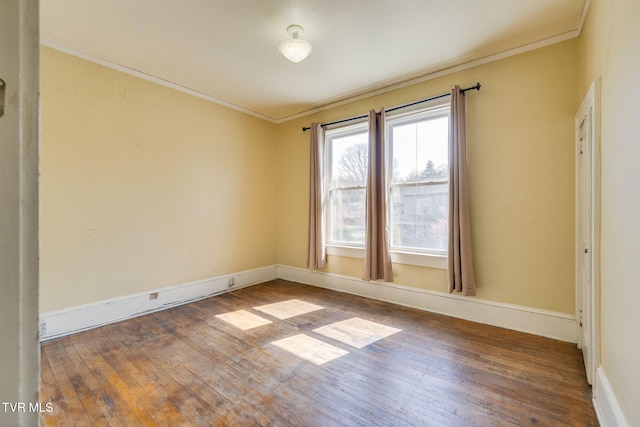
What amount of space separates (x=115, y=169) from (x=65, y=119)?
616 mm

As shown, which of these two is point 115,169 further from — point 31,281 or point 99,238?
point 31,281

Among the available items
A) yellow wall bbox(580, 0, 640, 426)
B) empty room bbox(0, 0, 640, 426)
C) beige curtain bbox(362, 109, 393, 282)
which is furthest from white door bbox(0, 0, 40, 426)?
beige curtain bbox(362, 109, 393, 282)

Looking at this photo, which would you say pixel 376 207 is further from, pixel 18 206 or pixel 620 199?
pixel 18 206

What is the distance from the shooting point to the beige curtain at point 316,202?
14.5 feet

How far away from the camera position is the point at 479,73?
3162mm

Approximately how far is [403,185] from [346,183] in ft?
3.08

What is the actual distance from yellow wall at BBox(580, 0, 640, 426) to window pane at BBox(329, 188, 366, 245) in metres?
2.66

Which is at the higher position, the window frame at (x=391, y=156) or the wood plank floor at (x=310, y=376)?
the window frame at (x=391, y=156)

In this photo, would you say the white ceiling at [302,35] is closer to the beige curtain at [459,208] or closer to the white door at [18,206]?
the beige curtain at [459,208]

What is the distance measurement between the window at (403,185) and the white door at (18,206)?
3.49 meters

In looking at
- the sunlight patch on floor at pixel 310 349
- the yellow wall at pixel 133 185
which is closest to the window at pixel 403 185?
the yellow wall at pixel 133 185

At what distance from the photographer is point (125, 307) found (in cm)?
325

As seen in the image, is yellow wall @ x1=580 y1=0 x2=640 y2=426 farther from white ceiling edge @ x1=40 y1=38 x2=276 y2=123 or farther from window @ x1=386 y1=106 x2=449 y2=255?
white ceiling edge @ x1=40 y1=38 x2=276 y2=123

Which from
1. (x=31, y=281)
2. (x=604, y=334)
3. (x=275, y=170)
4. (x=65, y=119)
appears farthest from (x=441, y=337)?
(x=65, y=119)
